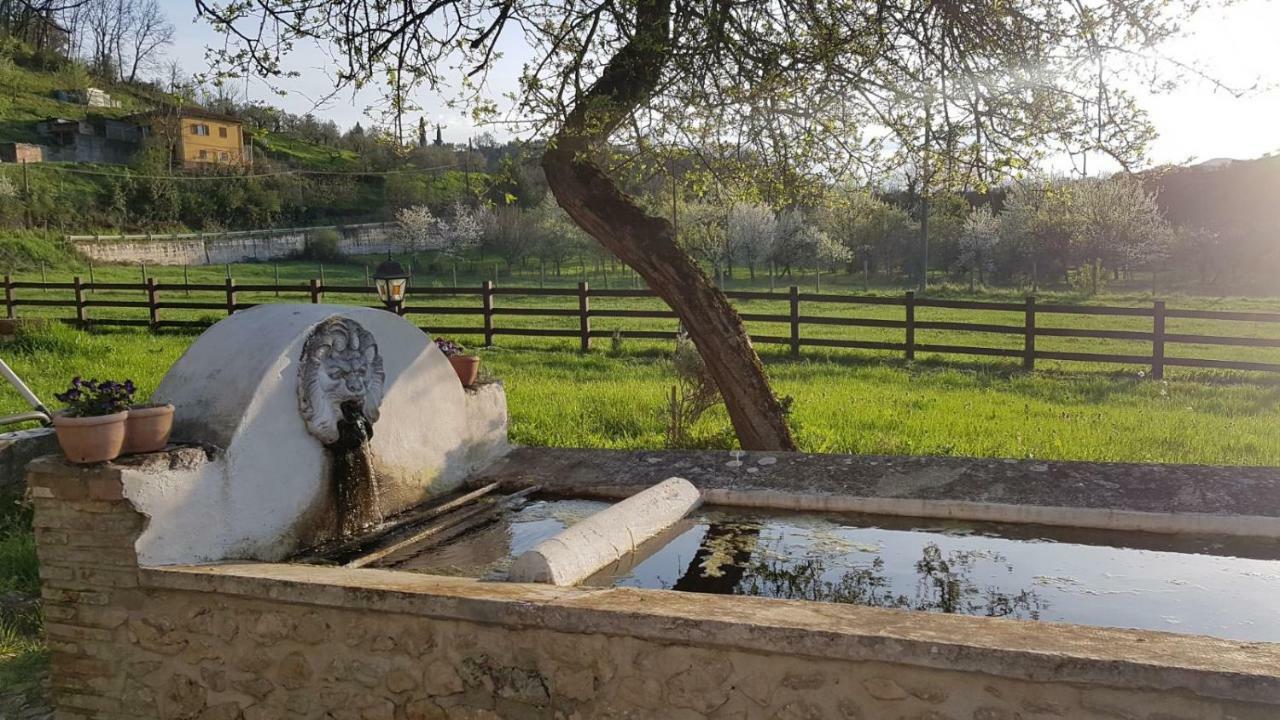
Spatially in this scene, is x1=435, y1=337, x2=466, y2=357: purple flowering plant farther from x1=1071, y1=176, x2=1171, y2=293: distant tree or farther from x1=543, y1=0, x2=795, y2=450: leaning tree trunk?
x1=1071, y1=176, x2=1171, y2=293: distant tree

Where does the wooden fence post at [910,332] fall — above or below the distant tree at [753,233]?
below

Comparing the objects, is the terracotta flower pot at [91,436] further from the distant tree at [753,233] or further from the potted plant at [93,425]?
the distant tree at [753,233]

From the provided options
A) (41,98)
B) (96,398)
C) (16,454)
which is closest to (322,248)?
(41,98)

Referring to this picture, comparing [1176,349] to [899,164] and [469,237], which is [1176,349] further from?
[469,237]

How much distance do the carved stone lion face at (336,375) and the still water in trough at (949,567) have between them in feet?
2.45

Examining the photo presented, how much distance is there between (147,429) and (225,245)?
4737 cm

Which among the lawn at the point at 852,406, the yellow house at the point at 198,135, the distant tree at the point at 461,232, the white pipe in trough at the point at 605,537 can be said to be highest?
the yellow house at the point at 198,135

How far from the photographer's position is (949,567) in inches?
156

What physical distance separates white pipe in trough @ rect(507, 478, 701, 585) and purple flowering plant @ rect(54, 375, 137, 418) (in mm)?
1706

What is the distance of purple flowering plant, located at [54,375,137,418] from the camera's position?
3631 millimetres

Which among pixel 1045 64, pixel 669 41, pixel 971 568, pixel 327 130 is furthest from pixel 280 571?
pixel 327 130

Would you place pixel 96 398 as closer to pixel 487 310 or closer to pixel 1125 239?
pixel 487 310

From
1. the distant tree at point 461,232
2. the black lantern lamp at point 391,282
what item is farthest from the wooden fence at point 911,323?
the distant tree at point 461,232

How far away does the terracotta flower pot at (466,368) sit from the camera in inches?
223
